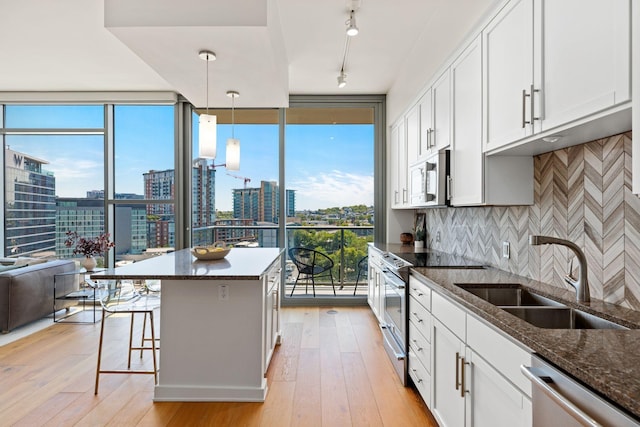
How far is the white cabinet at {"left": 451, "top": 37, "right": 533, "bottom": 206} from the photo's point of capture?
6.77 ft

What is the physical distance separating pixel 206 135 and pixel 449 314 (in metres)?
2.12

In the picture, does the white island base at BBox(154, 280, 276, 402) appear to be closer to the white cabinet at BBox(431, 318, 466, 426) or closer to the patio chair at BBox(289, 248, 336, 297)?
the white cabinet at BBox(431, 318, 466, 426)

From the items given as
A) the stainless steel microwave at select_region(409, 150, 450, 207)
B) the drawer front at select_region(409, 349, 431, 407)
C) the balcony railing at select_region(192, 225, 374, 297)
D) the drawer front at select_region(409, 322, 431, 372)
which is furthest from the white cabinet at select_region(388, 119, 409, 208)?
the drawer front at select_region(409, 349, 431, 407)

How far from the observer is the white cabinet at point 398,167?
13.0 ft

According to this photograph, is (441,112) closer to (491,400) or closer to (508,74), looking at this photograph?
(508,74)

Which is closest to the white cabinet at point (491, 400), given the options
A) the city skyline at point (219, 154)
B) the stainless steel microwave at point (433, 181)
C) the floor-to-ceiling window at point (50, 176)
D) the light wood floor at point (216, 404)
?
the light wood floor at point (216, 404)

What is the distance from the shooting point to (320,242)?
5039mm

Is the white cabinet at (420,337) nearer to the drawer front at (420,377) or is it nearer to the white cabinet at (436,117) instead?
the drawer front at (420,377)

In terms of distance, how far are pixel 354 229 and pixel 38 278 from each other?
3760 millimetres

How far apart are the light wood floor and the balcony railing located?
4.40 feet

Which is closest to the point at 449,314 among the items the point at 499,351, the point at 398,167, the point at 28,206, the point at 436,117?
the point at 499,351

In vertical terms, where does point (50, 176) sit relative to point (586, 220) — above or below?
above

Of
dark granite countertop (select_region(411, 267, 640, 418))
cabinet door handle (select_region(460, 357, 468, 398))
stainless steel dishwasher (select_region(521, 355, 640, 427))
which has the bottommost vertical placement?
cabinet door handle (select_region(460, 357, 468, 398))

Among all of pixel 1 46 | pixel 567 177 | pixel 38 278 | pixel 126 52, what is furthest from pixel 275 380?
pixel 1 46
